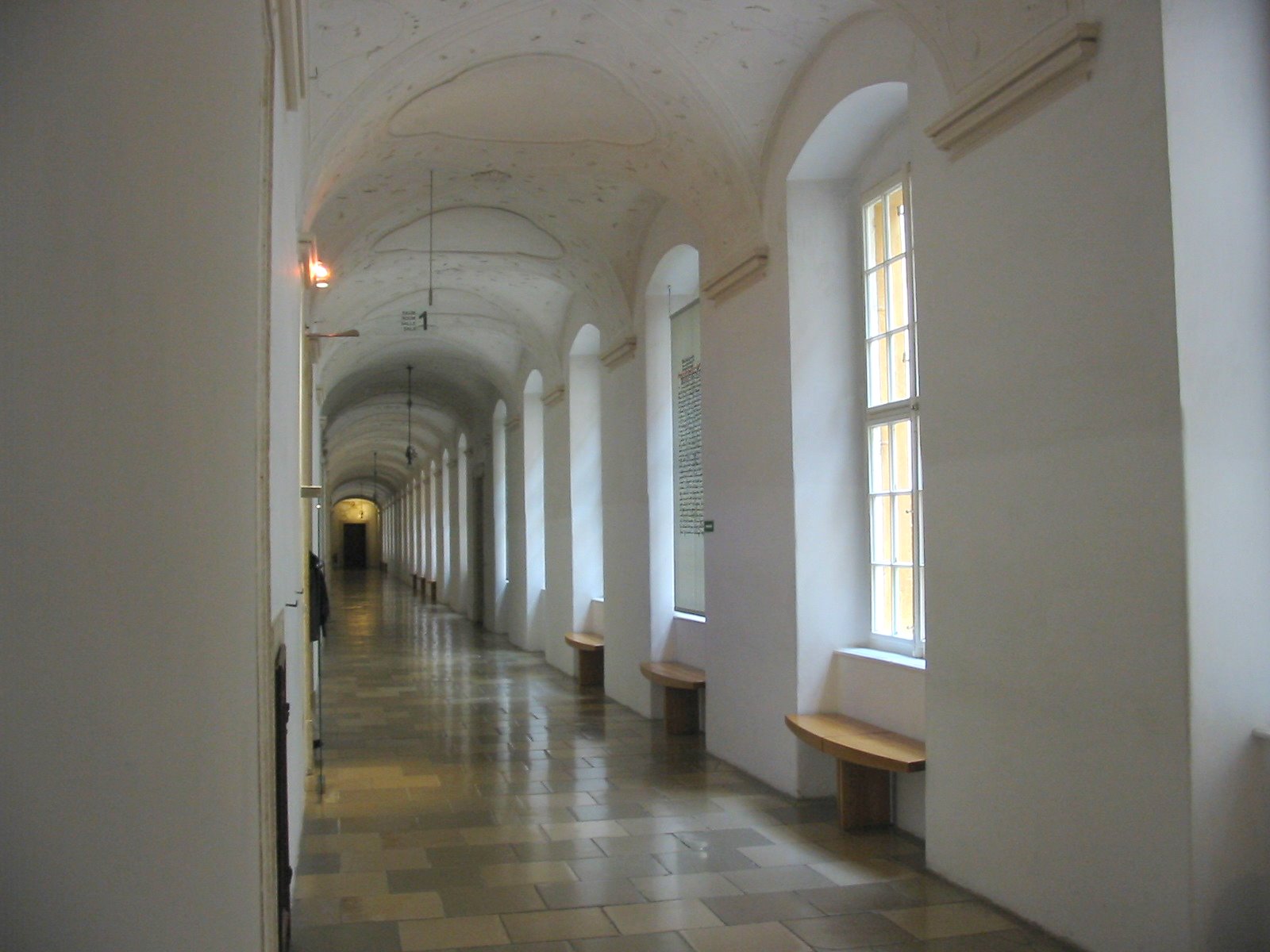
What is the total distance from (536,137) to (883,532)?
4.35 metres

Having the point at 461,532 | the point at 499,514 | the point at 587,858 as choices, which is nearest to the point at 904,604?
the point at 587,858

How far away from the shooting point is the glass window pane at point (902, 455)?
23.1ft

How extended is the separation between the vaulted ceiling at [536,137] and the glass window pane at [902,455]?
6.34 ft

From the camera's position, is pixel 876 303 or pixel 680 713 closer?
pixel 876 303

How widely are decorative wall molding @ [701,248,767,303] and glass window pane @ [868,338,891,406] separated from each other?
1051 millimetres

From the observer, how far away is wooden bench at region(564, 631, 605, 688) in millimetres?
13211

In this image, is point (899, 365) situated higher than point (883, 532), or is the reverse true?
point (899, 365)

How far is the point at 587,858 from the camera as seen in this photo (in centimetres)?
618

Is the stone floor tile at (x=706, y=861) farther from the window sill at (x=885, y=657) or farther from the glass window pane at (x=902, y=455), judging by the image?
the glass window pane at (x=902, y=455)

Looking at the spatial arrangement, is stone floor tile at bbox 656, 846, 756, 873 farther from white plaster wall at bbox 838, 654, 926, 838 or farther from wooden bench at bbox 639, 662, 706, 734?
wooden bench at bbox 639, 662, 706, 734

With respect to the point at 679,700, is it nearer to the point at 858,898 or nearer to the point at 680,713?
the point at 680,713

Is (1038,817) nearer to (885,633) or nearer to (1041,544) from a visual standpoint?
(1041,544)

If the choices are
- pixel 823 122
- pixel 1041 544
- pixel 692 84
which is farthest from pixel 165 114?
pixel 692 84

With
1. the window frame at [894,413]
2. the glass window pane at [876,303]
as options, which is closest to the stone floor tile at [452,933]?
the window frame at [894,413]
